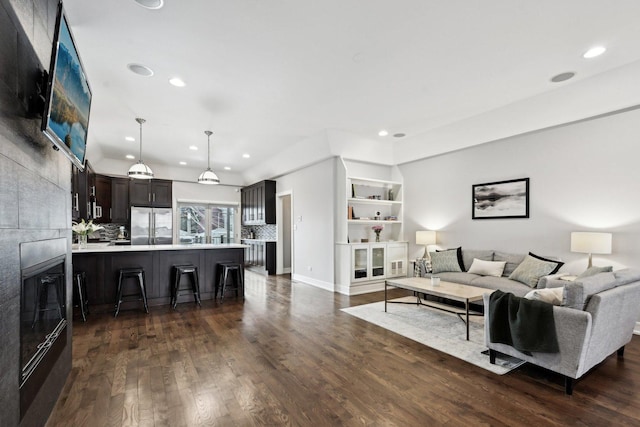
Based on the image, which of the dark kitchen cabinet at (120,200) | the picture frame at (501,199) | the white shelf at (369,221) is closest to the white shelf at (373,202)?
the white shelf at (369,221)

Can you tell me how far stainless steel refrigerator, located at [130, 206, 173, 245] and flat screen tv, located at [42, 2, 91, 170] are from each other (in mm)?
6759

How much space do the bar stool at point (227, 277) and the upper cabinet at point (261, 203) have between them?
2.71m

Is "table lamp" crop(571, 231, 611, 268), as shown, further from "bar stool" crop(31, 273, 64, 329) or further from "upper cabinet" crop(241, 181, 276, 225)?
"upper cabinet" crop(241, 181, 276, 225)

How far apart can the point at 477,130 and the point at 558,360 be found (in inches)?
150

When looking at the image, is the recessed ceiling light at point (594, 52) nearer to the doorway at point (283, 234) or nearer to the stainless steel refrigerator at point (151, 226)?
the doorway at point (283, 234)

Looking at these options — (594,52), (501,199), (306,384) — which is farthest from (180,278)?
(594,52)

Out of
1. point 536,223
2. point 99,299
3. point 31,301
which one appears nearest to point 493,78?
point 536,223

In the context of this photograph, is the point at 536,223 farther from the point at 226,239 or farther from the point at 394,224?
the point at 226,239

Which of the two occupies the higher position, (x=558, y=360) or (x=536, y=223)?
(x=536, y=223)

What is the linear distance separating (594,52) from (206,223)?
9529 mm

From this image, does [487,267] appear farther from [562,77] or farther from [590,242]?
[562,77]

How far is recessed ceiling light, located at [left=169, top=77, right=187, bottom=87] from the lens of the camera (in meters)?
3.70

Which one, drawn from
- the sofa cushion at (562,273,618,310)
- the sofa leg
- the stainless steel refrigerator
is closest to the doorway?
the stainless steel refrigerator

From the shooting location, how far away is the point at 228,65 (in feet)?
11.1
